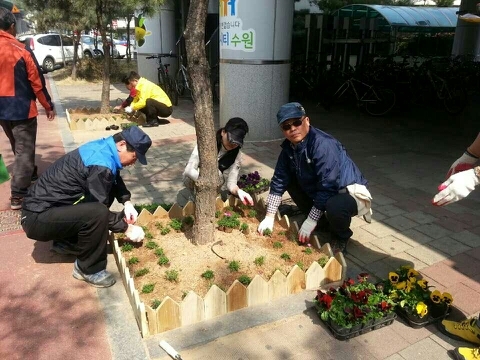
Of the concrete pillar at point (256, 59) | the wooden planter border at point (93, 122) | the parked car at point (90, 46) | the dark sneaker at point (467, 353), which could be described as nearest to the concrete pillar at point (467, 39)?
the concrete pillar at point (256, 59)

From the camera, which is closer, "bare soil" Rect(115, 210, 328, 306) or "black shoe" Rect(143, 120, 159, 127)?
"bare soil" Rect(115, 210, 328, 306)

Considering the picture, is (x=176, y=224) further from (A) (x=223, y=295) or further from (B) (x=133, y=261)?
(A) (x=223, y=295)

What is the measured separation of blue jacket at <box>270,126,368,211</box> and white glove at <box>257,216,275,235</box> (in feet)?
0.74

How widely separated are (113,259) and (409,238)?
267 centimetres

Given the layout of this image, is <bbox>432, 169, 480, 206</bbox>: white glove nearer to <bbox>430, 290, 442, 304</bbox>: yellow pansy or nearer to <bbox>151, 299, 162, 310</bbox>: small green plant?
<bbox>430, 290, 442, 304</bbox>: yellow pansy

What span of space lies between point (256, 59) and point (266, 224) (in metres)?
4.02

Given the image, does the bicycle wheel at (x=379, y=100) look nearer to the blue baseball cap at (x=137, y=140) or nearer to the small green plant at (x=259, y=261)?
the small green plant at (x=259, y=261)

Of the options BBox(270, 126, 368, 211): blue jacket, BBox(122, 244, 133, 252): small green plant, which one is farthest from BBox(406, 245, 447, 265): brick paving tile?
BBox(122, 244, 133, 252): small green plant

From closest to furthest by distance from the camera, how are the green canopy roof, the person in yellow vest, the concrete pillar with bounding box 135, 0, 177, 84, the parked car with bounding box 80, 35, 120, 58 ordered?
the person in yellow vest < the concrete pillar with bounding box 135, 0, 177, 84 < the green canopy roof < the parked car with bounding box 80, 35, 120, 58

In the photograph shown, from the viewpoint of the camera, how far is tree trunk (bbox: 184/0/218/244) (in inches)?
114

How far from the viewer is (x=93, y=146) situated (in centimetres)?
300

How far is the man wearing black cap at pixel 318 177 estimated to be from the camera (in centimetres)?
315

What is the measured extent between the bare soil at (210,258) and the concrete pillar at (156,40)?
999 centimetres

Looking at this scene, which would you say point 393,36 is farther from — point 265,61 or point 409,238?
point 409,238
